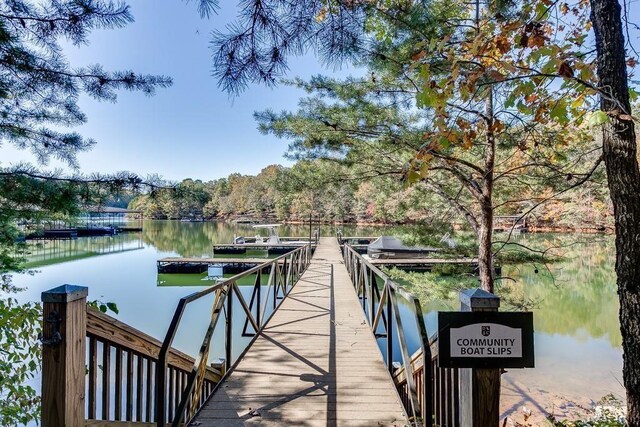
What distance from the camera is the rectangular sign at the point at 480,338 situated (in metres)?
1.34

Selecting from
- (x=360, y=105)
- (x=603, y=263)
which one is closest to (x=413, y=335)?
(x=360, y=105)

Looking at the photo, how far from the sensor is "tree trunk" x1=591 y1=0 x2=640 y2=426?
1.84 m

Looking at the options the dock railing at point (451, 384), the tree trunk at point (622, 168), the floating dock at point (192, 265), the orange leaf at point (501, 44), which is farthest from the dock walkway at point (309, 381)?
the floating dock at point (192, 265)

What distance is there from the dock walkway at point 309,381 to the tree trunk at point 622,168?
1445mm

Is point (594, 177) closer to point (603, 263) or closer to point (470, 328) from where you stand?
point (470, 328)

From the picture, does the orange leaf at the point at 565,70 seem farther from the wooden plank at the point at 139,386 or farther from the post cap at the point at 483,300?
the wooden plank at the point at 139,386

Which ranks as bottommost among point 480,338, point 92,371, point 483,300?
point 92,371

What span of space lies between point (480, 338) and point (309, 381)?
73.8 inches

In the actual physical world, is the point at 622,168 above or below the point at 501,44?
below

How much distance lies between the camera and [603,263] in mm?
18141

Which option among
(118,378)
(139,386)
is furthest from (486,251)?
(118,378)

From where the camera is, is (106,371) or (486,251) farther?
(486,251)

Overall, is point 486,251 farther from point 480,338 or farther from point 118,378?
point 118,378

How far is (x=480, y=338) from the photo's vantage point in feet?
4.45
